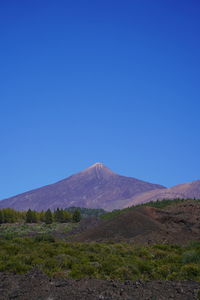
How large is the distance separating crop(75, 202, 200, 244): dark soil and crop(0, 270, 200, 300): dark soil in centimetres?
1826

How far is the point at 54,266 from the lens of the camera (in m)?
13.5

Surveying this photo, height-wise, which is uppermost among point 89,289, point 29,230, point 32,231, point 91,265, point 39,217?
point 39,217

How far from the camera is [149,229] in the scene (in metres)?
33.8

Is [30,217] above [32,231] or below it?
above

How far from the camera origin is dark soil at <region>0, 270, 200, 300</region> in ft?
31.2

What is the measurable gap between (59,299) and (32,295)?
91 centimetres

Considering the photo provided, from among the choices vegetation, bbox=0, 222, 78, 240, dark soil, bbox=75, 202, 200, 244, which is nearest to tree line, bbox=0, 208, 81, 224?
vegetation, bbox=0, 222, 78, 240

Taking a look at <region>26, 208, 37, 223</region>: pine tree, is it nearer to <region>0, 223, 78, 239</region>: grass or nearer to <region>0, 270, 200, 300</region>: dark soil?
<region>0, 223, 78, 239</region>: grass

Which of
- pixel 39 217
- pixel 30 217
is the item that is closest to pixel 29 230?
pixel 30 217

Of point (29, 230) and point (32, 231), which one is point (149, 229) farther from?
point (29, 230)

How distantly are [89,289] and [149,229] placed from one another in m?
24.4

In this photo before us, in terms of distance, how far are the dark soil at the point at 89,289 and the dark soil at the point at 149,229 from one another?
18.3m

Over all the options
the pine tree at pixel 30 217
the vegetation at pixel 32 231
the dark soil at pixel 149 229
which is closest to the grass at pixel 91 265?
the dark soil at pixel 149 229

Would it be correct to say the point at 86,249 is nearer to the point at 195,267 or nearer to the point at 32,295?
the point at 195,267
